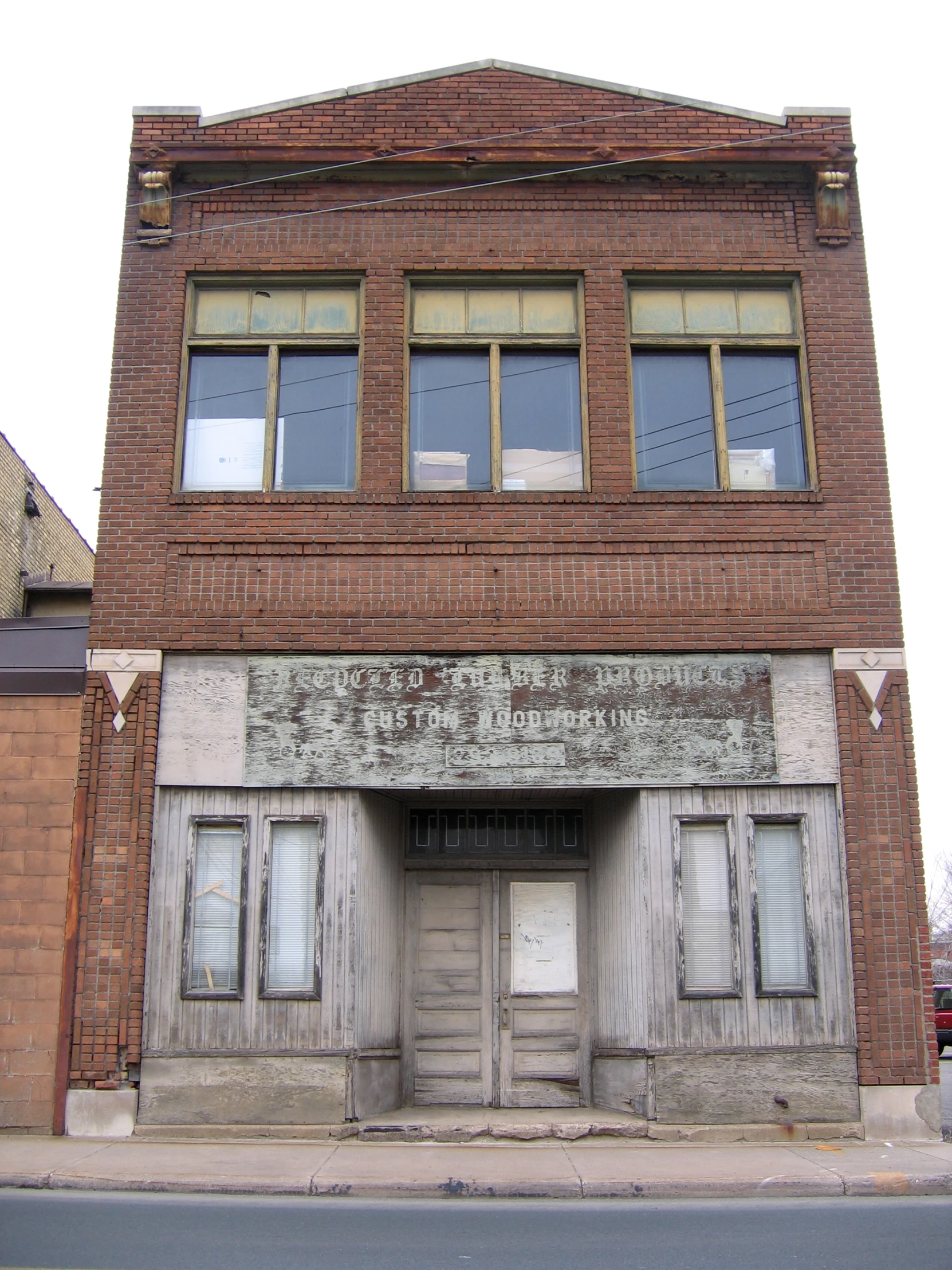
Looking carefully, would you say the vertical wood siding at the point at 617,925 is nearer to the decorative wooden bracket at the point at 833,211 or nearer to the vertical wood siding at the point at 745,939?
the vertical wood siding at the point at 745,939

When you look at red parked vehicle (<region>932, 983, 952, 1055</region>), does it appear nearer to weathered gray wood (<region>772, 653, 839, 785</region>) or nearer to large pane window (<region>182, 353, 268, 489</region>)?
weathered gray wood (<region>772, 653, 839, 785</region>)

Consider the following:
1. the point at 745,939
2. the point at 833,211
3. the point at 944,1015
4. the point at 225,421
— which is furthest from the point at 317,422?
the point at 944,1015

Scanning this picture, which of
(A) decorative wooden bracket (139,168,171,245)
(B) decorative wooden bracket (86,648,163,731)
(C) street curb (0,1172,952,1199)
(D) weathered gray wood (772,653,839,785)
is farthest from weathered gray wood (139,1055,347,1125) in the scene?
(A) decorative wooden bracket (139,168,171,245)

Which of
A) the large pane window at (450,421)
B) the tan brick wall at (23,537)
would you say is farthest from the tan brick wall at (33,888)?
the tan brick wall at (23,537)

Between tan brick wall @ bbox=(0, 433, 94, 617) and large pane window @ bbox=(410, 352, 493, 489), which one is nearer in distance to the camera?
large pane window @ bbox=(410, 352, 493, 489)

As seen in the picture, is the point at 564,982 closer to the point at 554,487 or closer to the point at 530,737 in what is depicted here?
the point at 530,737

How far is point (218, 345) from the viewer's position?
39.2ft

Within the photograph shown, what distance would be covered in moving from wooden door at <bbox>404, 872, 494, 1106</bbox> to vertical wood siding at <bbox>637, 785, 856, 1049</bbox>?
5.61 ft

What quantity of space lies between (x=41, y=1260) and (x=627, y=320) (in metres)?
9.31

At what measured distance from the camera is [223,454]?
11.8m

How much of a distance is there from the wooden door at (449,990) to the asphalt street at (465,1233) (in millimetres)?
3363

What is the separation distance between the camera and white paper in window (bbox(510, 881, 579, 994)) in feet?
38.6

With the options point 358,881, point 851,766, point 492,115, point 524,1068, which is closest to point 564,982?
point 524,1068

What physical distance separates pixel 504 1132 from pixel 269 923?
8.70 feet
